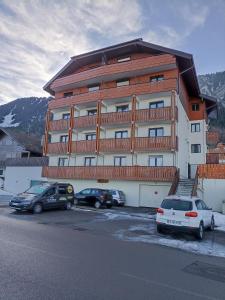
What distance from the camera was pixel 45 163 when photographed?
33.8 m

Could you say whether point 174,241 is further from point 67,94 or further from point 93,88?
point 67,94

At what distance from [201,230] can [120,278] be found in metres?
7.17

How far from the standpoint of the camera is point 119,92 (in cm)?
2795

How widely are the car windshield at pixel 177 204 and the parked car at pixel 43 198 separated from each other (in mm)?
8768

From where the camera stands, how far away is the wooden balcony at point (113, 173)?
24375 millimetres

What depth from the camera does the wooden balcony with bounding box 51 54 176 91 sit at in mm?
26094

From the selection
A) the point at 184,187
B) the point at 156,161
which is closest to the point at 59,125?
the point at 156,161

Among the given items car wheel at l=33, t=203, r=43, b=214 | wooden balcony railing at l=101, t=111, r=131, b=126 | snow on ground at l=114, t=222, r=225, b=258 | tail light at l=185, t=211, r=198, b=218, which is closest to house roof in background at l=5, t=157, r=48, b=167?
wooden balcony railing at l=101, t=111, r=131, b=126

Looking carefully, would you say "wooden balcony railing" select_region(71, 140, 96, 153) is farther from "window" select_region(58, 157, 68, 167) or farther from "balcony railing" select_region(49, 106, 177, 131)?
"window" select_region(58, 157, 68, 167)

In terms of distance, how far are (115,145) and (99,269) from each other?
21.2m

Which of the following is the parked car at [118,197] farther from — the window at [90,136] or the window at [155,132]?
the window at [90,136]

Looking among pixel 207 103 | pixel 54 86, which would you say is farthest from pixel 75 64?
pixel 207 103

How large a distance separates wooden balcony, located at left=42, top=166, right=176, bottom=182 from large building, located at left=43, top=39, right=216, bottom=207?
9cm

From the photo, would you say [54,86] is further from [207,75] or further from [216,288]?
[207,75]
